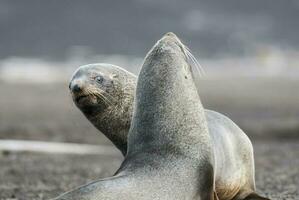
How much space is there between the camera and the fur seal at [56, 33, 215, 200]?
4.90 meters

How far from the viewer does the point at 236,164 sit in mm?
6273

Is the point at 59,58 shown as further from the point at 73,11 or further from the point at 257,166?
the point at 257,166

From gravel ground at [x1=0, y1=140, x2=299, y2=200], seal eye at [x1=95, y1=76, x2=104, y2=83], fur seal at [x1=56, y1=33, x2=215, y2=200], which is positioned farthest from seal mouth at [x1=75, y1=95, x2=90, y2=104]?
fur seal at [x1=56, y1=33, x2=215, y2=200]

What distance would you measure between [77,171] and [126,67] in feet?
91.8

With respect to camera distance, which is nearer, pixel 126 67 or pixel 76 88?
pixel 76 88

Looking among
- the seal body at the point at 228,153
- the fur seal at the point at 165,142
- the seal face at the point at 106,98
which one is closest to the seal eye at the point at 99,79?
the seal face at the point at 106,98

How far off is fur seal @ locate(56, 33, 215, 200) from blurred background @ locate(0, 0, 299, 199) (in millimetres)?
1726

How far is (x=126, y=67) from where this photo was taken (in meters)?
37.9

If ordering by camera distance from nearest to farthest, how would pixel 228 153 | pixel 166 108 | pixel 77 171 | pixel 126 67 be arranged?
pixel 166 108 → pixel 228 153 → pixel 77 171 → pixel 126 67

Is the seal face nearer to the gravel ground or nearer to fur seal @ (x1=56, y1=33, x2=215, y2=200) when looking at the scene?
the gravel ground

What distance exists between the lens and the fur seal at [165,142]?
4.90m

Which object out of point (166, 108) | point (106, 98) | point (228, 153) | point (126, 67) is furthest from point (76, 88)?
point (126, 67)

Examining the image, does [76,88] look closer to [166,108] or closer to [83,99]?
[83,99]

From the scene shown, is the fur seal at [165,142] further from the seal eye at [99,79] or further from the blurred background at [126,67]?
the blurred background at [126,67]
